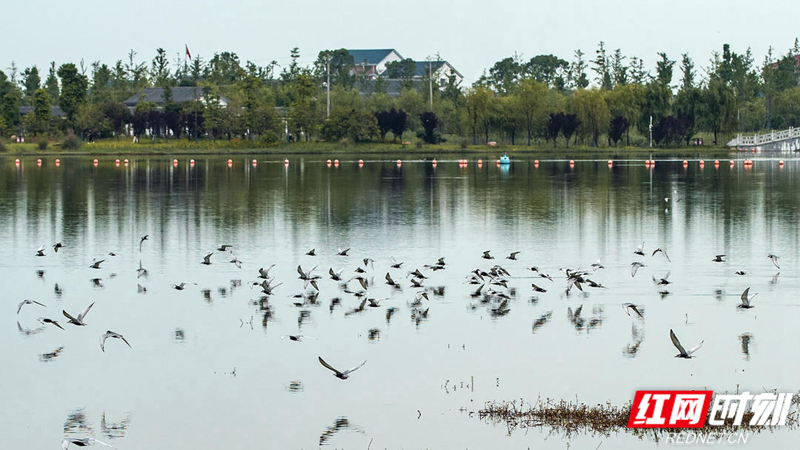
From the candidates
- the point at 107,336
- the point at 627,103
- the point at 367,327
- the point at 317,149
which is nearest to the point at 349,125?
the point at 317,149

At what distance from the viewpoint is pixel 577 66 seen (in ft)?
626

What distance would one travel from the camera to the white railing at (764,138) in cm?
13550

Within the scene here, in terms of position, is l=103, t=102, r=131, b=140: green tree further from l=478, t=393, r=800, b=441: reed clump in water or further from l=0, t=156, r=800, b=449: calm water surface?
l=478, t=393, r=800, b=441: reed clump in water

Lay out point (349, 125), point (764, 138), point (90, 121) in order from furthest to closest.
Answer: point (90, 121), point (764, 138), point (349, 125)

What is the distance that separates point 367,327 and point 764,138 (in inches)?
5197

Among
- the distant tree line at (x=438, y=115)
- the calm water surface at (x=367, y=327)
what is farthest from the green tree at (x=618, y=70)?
the calm water surface at (x=367, y=327)

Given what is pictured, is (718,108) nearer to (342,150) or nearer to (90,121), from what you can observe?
(342,150)

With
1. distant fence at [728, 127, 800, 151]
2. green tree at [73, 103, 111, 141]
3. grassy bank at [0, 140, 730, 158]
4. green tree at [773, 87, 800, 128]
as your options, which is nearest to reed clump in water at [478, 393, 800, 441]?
grassy bank at [0, 140, 730, 158]

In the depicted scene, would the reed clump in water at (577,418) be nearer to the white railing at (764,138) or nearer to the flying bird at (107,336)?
the flying bird at (107,336)

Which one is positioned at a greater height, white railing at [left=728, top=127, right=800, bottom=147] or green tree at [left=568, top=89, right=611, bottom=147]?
green tree at [left=568, top=89, right=611, bottom=147]

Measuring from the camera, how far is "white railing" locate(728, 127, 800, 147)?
136m

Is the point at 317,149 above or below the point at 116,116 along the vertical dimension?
below

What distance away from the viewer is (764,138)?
467 feet

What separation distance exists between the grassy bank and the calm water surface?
9141cm
